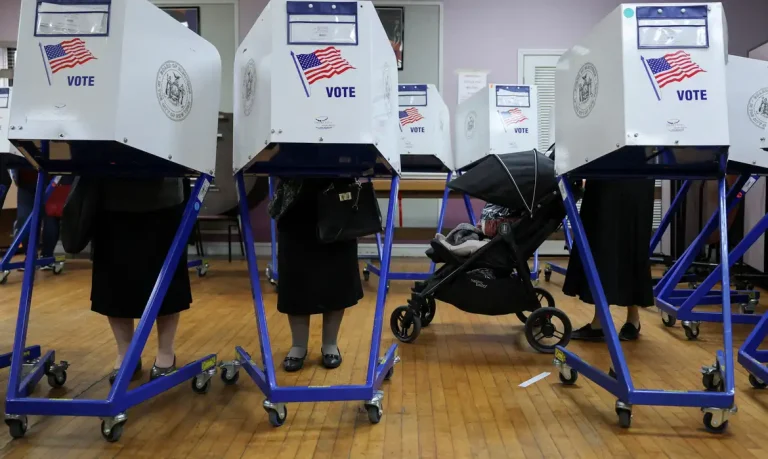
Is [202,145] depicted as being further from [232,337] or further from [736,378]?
[736,378]

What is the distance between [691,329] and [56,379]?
9.24 feet

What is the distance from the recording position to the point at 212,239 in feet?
21.4

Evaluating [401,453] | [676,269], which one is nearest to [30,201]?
[401,453]

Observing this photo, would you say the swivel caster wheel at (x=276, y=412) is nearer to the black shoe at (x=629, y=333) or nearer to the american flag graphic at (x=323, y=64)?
the american flag graphic at (x=323, y=64)

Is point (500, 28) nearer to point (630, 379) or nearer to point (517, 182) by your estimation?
point (517, 182)

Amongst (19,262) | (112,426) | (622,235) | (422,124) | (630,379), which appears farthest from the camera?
(19,262)

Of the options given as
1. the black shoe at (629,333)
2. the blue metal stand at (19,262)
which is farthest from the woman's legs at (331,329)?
the blue metal stand at (19,262)

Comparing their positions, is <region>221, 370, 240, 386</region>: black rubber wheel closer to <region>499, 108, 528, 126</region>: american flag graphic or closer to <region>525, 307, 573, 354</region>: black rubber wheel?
<region>525, 307, 573, 354</region>: black rubber wheel

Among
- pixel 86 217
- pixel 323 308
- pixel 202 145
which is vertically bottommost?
pixel 323 308

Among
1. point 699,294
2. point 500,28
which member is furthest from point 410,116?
point 500,28

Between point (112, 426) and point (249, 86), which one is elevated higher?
point (249, 86)

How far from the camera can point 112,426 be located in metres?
1.68

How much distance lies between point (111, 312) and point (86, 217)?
34 centimetres

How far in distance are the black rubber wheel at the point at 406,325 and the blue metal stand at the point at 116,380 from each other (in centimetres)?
120
